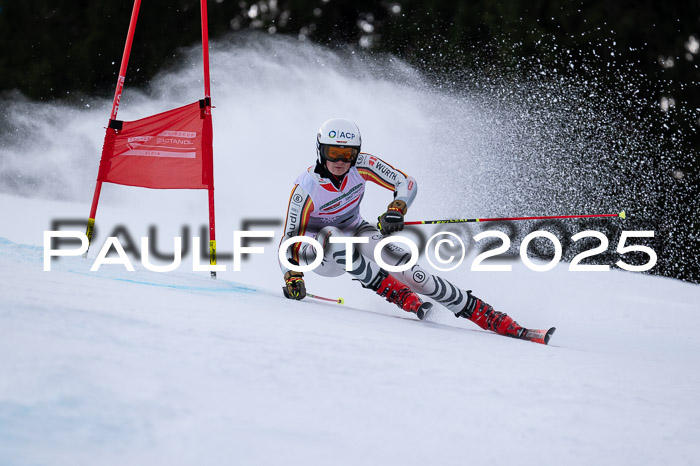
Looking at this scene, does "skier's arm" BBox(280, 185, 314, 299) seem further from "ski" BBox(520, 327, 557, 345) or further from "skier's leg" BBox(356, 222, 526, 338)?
"ski" BBox(520, 327, 557, 345)

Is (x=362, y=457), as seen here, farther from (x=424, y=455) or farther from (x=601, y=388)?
(x=601, y=388)

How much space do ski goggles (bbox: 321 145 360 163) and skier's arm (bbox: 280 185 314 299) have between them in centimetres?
27

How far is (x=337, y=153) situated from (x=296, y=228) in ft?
1.79

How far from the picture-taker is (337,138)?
167 inches

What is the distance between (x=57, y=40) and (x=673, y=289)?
40.1 feet

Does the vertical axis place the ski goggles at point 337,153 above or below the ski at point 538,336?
above

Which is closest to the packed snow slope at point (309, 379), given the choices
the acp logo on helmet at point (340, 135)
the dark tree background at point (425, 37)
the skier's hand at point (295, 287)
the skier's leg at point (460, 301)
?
the skier's hand at point (295, 287)

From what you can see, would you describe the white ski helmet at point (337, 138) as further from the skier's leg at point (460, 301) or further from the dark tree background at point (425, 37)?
the dark tree background at point (425, 37)

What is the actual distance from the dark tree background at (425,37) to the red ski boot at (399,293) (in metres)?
6.91

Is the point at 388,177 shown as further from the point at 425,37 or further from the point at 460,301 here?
the point at 425,37

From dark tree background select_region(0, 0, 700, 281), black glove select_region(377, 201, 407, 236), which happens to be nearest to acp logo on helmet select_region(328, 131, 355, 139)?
black glove select_region(377, 201, 407, 236)

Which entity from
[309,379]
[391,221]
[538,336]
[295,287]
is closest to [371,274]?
[391,221]

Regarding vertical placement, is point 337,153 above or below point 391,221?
above

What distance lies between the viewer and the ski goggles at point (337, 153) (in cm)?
424
